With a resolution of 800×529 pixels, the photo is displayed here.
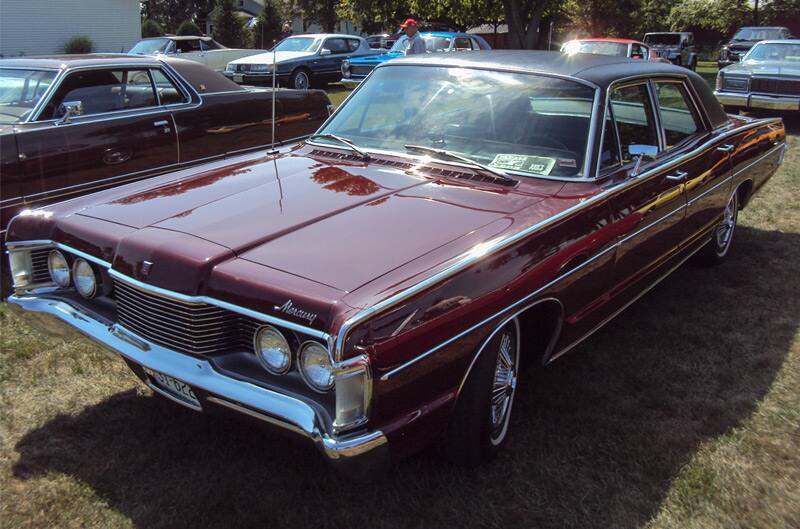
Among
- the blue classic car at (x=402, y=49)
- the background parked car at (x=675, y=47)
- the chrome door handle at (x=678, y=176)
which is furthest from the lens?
the background parked car at (x=675, y=47)

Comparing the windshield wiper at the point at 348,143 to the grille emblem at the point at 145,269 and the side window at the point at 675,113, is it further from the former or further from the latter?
the side window at the point at 675,113

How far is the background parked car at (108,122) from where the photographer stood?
5035mm

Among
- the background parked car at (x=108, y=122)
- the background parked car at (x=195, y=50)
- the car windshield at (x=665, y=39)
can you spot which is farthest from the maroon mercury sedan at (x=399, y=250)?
the car windshield at (x=665, y=39)

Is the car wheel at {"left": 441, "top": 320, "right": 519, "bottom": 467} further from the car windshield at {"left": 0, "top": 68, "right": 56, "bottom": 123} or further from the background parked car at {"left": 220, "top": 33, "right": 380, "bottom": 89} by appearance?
the background parked car at {"left": 220, "top": 33, "right": 380, "bottom": 89}

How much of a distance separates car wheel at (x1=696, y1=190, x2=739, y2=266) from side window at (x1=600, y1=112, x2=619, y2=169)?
1.81 meters

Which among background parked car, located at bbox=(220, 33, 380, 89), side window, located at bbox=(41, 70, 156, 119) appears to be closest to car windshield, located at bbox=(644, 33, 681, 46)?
background parked car, located at bbox=(220, 33, 380, 89)

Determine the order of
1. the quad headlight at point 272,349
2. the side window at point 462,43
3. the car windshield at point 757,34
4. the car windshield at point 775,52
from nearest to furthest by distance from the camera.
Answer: the quad headlight at point 272,349, the car windshield at point 775,52, the side window at point 462,43, the car windshield at point 757,34

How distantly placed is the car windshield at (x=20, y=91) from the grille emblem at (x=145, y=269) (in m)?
3.43

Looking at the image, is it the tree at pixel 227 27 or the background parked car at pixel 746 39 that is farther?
the tree at pixel 227 27

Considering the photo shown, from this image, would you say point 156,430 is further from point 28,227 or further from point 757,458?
point 757,458

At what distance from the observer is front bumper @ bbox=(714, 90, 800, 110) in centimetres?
1097

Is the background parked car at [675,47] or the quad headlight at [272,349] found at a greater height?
the background parked car at [675,47]

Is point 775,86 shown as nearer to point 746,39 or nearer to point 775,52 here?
point 775,52

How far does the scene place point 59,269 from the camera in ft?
9.93
